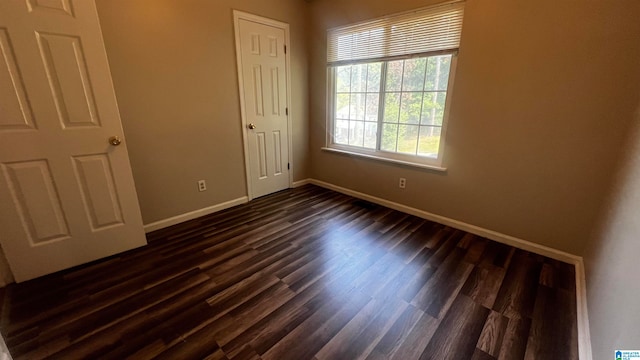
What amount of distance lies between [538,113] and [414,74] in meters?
1.14

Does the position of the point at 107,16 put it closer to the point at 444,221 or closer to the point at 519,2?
the point at 519,2

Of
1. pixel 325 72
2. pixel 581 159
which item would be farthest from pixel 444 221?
pixel 325 72

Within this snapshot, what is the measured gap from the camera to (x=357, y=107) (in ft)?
10.7

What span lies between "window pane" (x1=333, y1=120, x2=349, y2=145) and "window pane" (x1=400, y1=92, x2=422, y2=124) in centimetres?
82

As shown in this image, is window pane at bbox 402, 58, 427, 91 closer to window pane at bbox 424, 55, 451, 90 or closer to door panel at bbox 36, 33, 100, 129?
window pane at bbox 424, 55, 451, 90

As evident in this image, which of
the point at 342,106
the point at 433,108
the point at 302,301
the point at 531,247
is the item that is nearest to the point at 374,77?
the point at 342,106

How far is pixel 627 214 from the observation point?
132 cm

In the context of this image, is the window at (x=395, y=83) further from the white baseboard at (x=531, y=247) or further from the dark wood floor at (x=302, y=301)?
the dark wood floor at (x=302, y=301)

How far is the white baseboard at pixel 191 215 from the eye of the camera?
2.56 metres

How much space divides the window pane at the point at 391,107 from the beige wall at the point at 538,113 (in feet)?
1.99

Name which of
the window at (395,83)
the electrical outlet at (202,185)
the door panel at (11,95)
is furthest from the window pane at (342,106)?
the door panel at (11,95)

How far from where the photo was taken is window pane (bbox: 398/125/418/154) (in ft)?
9.20

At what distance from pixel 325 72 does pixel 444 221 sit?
235 cm

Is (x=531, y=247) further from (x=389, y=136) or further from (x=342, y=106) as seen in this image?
(x=342, y=106)
